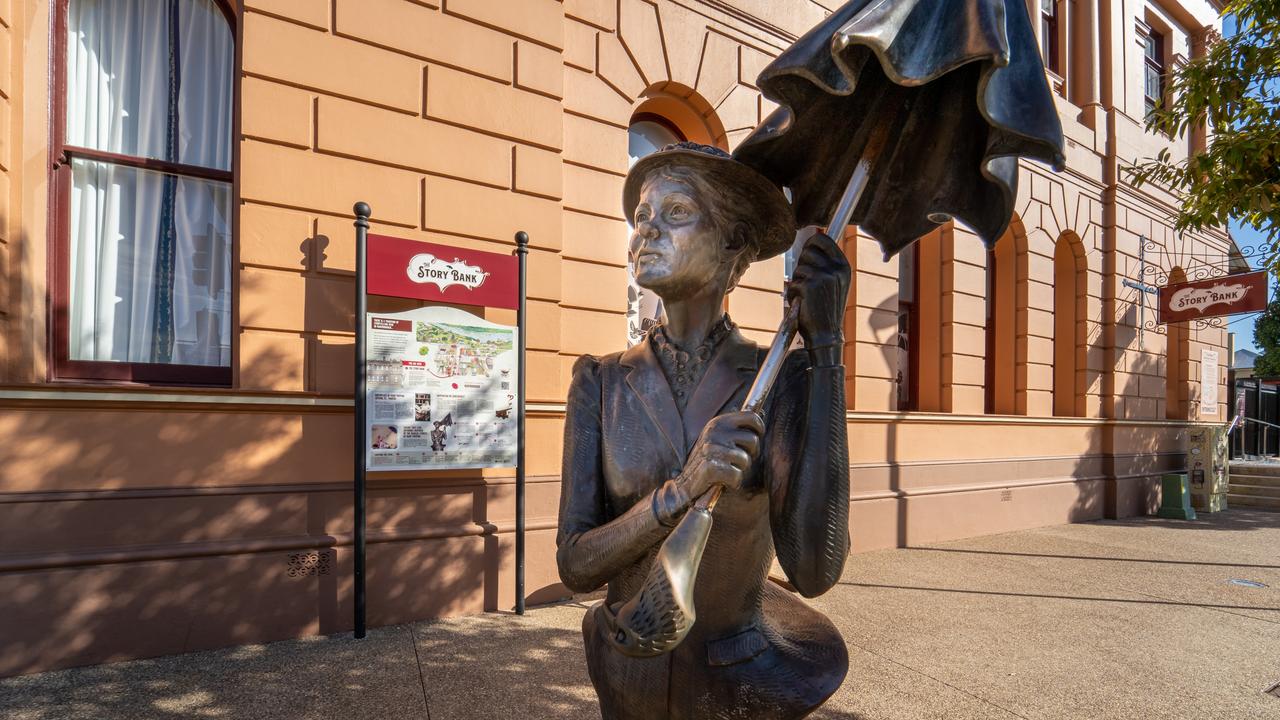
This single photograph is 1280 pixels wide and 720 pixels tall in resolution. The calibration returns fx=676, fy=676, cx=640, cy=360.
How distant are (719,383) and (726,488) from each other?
0.26 m

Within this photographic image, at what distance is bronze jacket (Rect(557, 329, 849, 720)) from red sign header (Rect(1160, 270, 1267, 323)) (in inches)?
461

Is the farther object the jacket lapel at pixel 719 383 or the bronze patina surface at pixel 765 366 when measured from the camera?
the jacket lapel at pixel 719 383

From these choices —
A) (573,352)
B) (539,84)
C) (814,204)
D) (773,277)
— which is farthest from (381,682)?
(773,277)

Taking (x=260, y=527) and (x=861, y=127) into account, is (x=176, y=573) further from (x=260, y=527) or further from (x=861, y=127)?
(x=861, y=127)

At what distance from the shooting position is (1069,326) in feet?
35.6

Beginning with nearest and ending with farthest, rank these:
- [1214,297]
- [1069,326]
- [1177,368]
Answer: [1214,297], [1069,326], [1177,368]

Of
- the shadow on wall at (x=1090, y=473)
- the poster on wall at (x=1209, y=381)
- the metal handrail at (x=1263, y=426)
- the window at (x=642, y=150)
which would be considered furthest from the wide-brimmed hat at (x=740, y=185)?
the metal handrail at (x=1263, y=426)

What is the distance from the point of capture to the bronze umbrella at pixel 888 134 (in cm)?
113

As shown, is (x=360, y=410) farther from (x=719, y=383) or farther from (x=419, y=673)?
(x=719, y=383)

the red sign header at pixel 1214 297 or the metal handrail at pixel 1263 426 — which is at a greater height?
the red sign header at pixel 1214 297

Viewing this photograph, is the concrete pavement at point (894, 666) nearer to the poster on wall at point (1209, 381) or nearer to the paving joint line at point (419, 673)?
the paving joint line at point (419, 673)

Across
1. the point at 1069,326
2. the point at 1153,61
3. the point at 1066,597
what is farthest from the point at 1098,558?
the point at 1153,61

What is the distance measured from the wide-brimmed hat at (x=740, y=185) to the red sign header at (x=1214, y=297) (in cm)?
1152

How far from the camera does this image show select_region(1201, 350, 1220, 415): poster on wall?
13.6m
